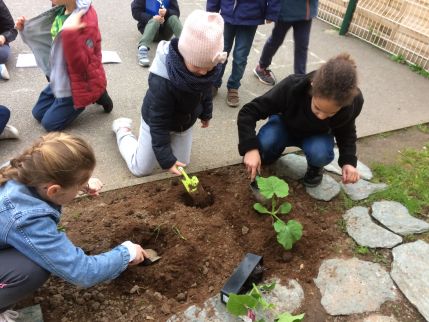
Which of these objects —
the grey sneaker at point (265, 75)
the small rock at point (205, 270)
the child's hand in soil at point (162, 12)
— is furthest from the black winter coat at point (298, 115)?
the child's hand in soil at point (162, 12)

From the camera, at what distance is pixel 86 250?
2.04 metres

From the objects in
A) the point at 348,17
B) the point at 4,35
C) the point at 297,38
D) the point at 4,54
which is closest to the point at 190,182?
the point at 297,38

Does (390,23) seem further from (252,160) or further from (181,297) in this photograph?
(181,297)

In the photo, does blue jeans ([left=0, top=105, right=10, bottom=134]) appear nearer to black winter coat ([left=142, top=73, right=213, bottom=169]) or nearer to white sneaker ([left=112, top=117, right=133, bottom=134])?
white sneaker ([left=112, top=117, right=133, bottom=134])

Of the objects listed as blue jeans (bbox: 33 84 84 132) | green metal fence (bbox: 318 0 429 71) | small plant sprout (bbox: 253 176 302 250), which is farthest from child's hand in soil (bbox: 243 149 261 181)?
green metal fence (bbox: 318 0 429 71)

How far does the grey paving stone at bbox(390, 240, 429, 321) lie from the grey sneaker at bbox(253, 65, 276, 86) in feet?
7.18

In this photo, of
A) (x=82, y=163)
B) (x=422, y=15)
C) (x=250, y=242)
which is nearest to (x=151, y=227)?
(x=250, y=242)

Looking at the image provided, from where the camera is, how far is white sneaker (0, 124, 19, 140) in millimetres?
2754

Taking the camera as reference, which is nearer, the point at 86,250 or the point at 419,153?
the point at 86,250

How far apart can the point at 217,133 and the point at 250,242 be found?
1.17 metres

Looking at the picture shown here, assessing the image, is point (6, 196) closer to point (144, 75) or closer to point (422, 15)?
point (144, 75)

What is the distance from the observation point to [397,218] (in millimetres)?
2400

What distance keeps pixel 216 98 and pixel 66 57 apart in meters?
1.38

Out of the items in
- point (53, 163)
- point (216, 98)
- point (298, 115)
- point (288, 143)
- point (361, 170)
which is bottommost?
point (216, 98)
